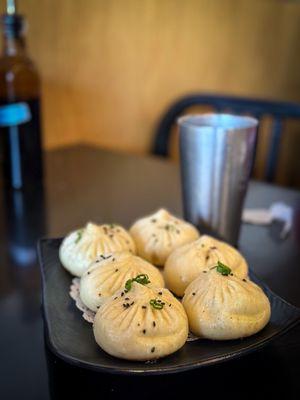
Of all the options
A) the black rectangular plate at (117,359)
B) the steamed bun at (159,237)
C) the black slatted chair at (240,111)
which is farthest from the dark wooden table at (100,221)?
the black slatted chair at (240,111)

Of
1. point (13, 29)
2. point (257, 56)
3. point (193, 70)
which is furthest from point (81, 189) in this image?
point (257, 56)

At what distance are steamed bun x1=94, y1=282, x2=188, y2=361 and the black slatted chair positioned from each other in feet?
4.62

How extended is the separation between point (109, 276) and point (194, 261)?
4.4 inches

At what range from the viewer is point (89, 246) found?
61cm

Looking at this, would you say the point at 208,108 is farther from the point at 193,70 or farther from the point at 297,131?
the point at 297,131

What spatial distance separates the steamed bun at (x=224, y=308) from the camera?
1.56ft

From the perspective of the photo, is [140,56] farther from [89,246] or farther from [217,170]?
[89,246]

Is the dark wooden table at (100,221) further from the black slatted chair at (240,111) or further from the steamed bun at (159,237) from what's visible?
the black slatted chair at (240,111)

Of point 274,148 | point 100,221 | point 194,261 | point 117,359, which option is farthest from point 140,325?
point 274,148

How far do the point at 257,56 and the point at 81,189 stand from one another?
1.63m

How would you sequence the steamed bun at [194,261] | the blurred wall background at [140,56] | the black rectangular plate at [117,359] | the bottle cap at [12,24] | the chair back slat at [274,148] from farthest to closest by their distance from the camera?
the chair back slat at [274,148] → the blurred wall background at [140,56] → the bottle cap at [12,24] → the steamed bun at [194,261] → the black rectangular plate at [117,359]

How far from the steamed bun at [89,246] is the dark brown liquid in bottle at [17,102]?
51 cm

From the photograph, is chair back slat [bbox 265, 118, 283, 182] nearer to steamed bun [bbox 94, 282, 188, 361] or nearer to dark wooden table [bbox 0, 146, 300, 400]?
dark wooden table [bbox 0, 146, 300, 400]

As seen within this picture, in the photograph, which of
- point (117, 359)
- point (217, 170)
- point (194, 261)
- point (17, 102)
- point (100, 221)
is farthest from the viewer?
point (17, 102)
